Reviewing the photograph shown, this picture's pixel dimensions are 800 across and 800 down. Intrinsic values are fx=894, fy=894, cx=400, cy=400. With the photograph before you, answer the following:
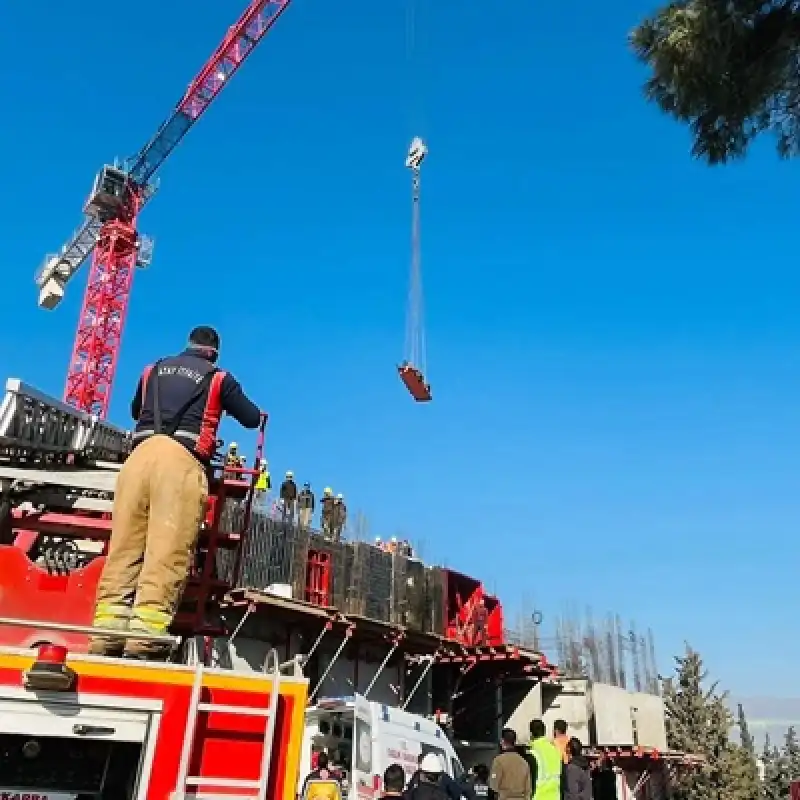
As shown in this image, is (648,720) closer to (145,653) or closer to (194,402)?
(194,402)

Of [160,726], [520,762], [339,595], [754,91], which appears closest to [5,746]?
[160,726]

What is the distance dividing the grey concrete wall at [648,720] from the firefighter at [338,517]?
450 inches

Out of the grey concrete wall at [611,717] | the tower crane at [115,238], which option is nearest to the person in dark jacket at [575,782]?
the grey concrete wall at [611,717]

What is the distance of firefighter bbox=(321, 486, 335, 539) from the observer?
78.7 feet

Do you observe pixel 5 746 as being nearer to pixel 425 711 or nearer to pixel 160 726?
pixel 160 726

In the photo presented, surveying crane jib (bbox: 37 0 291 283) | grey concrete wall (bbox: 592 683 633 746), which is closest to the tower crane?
crane jib (bbox: 37 0 291 283)

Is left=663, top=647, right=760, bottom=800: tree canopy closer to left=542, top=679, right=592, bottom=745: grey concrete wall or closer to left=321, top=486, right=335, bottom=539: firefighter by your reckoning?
left=542, top=679, right=592, bottom=745: grey concrete wall

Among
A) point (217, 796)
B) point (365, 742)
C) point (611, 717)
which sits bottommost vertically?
point (217, 796)

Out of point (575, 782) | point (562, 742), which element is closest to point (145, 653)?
point (575, 782)

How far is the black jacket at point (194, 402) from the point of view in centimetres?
457

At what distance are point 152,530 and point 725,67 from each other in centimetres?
626

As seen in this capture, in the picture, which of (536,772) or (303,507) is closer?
(536,772)

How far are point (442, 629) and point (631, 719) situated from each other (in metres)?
7.29

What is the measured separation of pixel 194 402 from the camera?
4.63 m
